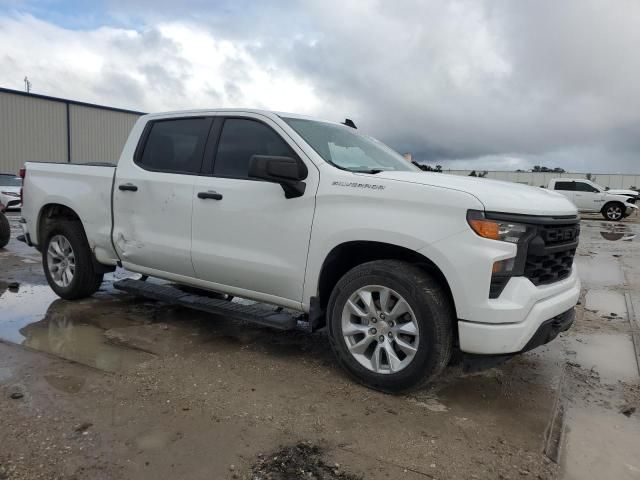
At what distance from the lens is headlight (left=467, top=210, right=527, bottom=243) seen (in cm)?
317

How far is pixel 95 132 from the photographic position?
3105 cm

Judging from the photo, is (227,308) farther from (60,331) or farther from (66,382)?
(60,331)

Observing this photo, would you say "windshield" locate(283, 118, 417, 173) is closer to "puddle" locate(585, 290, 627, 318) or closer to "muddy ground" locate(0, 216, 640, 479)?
"muddy ground" locate(0, 216, 640, 479)

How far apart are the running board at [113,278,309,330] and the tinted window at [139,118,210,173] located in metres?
1.14

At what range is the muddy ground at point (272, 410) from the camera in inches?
108

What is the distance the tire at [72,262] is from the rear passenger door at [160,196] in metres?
0.67

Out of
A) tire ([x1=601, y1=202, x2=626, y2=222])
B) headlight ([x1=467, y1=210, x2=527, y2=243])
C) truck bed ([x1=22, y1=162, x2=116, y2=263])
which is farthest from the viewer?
tire ([x1=601, y1=202, x2=626, y2=222])

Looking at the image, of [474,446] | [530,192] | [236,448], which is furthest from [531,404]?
[236,448]

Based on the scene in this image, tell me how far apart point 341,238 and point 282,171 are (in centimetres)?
62

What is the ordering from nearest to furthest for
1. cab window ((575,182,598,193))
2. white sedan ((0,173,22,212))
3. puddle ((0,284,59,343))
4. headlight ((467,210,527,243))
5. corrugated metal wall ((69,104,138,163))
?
1. headlight ((467,210,527,243))
2. puddle ((0,284,59,343))
3. white sedan ((0,173,22,212))
4. cab window ((575,182,598,193))
5. corrugated metal wall ((69,104,138,163))

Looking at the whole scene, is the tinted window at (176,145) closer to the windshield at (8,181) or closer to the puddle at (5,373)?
the puddle at (5,373)

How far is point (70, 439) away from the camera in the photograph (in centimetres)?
288

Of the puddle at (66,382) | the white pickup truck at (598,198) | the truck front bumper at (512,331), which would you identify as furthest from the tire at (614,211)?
the puddle at (66,382)

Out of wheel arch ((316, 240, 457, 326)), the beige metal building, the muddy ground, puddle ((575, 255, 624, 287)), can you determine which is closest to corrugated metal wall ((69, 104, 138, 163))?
the beige metal building
